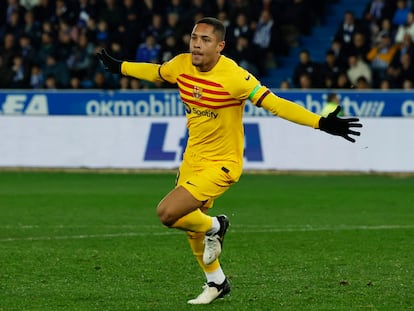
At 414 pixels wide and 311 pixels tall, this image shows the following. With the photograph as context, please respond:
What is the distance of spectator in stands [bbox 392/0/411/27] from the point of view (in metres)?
25.3

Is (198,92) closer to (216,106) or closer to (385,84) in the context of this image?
(216,106)

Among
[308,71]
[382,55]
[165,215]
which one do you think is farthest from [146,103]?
[165,215]

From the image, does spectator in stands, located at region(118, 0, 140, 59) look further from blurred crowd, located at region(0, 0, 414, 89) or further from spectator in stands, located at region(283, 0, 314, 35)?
spectator in stands, located at region(283, 0, 314, 35)

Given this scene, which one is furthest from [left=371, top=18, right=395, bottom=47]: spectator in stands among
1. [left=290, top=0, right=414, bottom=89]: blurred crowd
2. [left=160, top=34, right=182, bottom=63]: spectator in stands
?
[left=160, top=34, right=182, bottom=63]: spectator in stands

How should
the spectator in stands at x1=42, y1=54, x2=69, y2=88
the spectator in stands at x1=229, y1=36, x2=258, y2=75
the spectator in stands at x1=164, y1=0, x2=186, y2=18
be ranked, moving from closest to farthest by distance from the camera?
the spectator in stands at x1=229, y1=36, x2=258, y2=75 < the spectator in stands at x1=42, y1=54, x2=69, y2=88 < the spectator in stands at x1=164, y1=0, x2=186, y2=18

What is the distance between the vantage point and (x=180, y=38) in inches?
1046

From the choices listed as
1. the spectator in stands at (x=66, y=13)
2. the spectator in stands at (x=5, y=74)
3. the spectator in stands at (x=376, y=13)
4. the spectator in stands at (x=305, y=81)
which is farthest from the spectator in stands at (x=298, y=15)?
the spectator in stands at (x=5, y=74)

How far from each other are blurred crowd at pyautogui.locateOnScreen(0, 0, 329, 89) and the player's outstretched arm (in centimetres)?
1554

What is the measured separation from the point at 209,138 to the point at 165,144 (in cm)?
1236

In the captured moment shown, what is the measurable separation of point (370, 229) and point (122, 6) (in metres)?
15.5

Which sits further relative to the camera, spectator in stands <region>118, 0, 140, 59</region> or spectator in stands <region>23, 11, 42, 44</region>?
spectator in stands <region>23, 11, 42, 44</region>

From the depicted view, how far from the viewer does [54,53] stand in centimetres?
2830

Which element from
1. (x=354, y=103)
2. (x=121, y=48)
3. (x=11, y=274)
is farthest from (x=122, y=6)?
(x=11, y=274)

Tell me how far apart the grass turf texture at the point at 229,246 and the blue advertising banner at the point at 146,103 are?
1505mm
